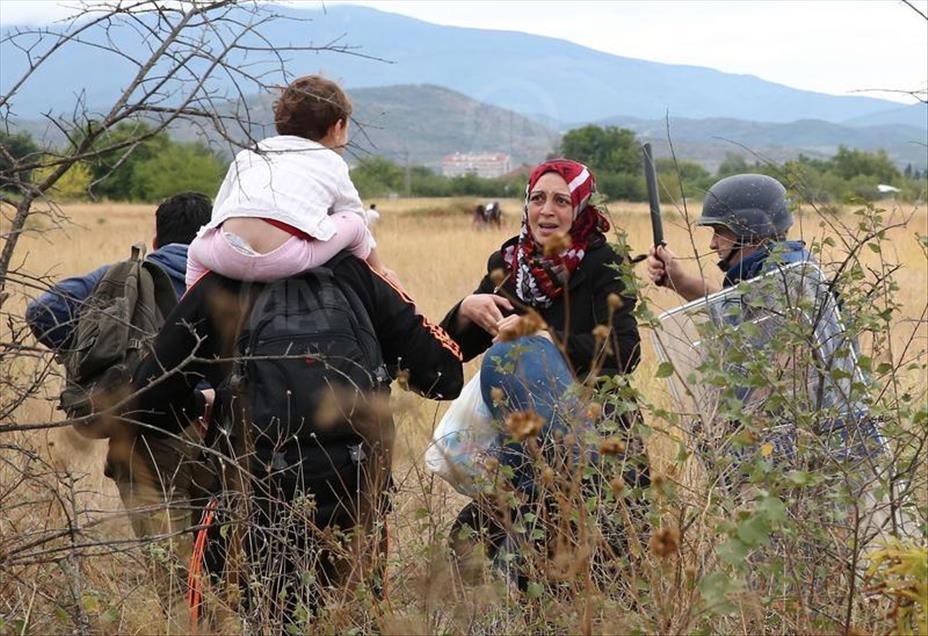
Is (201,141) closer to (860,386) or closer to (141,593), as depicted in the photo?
(141,593)

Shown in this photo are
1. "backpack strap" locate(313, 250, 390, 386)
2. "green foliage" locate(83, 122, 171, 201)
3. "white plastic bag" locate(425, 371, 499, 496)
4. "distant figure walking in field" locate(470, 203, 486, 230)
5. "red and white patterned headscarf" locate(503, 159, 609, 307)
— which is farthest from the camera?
"distant figure walking in field" locate(470, 203, 486, 230)

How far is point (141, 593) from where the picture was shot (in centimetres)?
331

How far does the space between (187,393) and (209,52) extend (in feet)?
3.73

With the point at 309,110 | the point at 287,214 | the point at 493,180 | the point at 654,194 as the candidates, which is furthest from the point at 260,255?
the point at 493,180

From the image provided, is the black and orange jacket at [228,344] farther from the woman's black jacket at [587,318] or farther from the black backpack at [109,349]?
the woman's black jacket at [587,318]

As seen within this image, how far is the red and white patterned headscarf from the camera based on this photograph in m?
3.98

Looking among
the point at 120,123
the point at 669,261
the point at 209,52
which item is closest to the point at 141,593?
the point at 120,123

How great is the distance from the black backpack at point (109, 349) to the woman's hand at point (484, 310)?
0.94 m

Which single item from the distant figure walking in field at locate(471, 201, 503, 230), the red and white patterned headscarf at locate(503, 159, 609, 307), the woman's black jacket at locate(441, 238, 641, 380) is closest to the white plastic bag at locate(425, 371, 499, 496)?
the woman's black jacket at locate(441, 238, 641, 380)

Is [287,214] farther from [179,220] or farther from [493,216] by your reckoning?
[493,216]

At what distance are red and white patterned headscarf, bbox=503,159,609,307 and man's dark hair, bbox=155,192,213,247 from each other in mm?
1122

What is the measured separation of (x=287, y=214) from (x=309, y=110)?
43 centimetres

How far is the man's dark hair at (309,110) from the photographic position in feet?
11.5

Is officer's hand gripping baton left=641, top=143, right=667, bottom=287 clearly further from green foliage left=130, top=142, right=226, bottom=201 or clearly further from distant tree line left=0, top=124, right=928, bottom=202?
green foliage left=130, top=142, right=226, bottom=201
